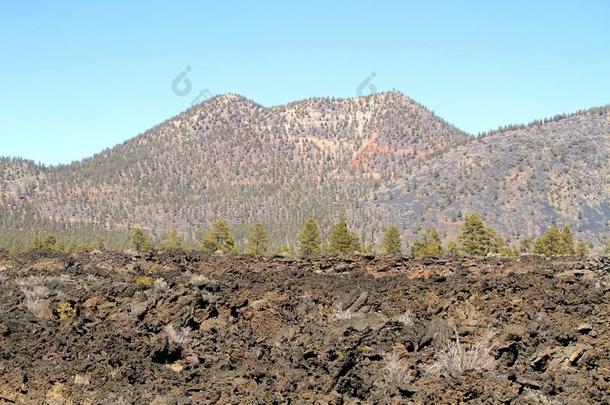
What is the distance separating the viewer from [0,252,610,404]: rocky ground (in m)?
13.9

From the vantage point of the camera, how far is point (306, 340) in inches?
719

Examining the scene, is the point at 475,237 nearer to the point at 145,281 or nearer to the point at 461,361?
the point at 145,281

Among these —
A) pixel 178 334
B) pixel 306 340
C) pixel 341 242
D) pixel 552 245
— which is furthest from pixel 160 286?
pixel 552 245

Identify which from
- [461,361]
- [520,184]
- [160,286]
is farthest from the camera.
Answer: [520,184]

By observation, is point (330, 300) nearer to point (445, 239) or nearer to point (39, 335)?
point (39, 335)

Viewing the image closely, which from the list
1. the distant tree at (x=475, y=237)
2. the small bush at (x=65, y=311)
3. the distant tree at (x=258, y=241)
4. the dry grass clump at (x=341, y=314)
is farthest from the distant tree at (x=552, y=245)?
the small bush at (x=65, y=311)

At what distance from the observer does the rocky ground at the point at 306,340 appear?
1392 centimetres

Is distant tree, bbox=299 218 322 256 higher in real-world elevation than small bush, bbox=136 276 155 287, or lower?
higher

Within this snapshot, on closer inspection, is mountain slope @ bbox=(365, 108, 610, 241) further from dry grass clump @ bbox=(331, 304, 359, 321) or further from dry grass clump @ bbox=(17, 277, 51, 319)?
dry grass clump @ bbox=(17, 277, 51, 319)

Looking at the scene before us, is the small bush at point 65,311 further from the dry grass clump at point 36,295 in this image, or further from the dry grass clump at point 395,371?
the dry grass clump at point 395,371

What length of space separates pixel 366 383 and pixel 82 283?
16.0m

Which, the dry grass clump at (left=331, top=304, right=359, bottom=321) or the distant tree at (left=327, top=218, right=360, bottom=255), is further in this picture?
the distant tree at (left=327, top=218, right=360, bottom=255)

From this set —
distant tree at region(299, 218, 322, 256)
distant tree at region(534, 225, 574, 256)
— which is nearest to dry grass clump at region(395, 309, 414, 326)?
distant tree at region(534, 225, 574, 256)

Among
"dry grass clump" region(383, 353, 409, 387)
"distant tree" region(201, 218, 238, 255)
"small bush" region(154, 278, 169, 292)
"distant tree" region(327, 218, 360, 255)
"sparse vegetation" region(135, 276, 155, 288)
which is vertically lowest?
"dry grass clump" region(383, 353, 409, 387)
